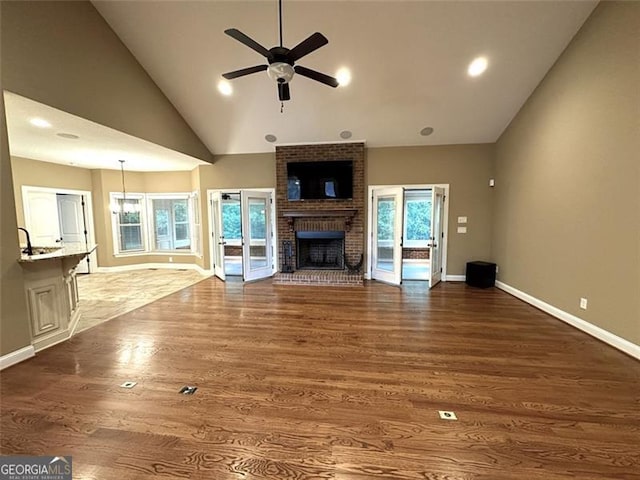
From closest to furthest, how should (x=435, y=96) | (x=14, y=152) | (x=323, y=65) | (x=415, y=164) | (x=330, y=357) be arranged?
(x=330, y=357) < (x=323, y=65) < (x=435, y=96) < (x=14, y=152) < (x=415, y=164)

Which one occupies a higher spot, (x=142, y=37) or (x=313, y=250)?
(x=142, y=37)

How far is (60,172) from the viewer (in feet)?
21.0

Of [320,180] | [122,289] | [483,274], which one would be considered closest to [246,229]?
[320,180]

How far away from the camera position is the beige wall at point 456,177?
598 centimetres

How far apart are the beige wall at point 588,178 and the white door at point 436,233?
4.61 ft

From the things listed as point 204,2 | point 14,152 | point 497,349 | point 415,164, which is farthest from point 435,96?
point 14,152

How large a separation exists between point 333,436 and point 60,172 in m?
8.26

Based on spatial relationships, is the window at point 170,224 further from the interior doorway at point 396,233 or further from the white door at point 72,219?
the interior doorway at point 396,233

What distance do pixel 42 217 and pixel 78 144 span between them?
2.78 m

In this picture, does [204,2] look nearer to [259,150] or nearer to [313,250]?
[259,150]

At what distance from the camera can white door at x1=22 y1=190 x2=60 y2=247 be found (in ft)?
19.5

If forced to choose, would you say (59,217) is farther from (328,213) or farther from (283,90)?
(283,90)

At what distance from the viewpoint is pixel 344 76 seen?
4.59 m

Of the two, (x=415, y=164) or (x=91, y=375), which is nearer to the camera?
(x=91, y=375)
